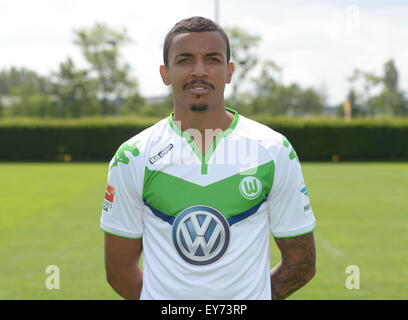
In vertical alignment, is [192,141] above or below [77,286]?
above

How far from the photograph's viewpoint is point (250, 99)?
67.2 meters

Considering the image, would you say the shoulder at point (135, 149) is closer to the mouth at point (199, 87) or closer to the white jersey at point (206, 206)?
the white jersey at point (206, 206)

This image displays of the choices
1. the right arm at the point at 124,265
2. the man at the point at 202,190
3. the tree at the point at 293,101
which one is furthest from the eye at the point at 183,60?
the tree at the point at 293,101

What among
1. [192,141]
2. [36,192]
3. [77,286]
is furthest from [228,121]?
[36,192]

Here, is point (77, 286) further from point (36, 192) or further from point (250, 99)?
point (250, 99)

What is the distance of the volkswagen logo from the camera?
2.20m

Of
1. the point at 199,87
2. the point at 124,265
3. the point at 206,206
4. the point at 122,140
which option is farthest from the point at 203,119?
the point at 122,140

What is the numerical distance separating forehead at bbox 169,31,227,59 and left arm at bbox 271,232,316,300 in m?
0.96

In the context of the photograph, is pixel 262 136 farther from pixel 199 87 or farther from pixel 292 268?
pixel 292 268

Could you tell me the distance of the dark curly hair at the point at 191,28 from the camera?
7.41 feet

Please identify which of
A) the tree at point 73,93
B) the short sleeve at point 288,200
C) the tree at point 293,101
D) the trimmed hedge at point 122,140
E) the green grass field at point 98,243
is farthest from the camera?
the tree at point 293,101

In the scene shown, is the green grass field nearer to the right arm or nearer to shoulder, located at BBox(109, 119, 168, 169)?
the right arm

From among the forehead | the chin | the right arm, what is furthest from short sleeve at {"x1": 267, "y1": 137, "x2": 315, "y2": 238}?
the right arm

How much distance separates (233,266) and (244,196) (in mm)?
304
